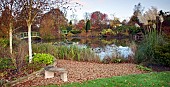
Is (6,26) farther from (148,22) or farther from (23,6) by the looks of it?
(148,22)

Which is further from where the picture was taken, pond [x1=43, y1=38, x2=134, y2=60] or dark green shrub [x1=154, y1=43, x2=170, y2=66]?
pond [x1=43, y1=38, x2=134, y2=60]

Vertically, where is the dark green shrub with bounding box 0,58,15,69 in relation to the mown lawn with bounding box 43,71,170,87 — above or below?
above

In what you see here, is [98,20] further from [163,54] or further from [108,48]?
[163,54]

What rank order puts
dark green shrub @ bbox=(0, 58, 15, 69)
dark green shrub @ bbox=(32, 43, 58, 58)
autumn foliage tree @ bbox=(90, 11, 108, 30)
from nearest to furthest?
dark green shrub @ bbox=(0, 58, 15, 69) → dark green shrub @ bbox=(32, 43, 58, 58) → autumn foliage tree @ bbox=(90, 11, 108, 30)

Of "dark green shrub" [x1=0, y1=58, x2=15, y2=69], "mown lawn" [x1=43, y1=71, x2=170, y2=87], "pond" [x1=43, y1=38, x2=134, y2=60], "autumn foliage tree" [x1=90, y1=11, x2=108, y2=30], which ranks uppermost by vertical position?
"autumn foliage tree" [x1=90, y1=11, x2=108, y2=30]

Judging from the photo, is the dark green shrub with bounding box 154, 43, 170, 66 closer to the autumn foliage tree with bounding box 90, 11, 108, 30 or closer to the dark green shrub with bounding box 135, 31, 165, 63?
the dark green shrub with bounding box 135, 31, 165, 63

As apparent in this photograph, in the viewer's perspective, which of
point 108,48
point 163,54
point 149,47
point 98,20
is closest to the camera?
point 163,54

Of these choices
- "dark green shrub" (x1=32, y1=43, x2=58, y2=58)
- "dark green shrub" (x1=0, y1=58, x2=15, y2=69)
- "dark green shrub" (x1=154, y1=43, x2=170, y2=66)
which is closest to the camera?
"dark green shrub" (x1=0, y1=58, x2=15, y2=69)

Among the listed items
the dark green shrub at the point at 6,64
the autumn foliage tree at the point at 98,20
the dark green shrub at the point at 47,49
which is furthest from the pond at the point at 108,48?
the autumn foliage tree at the point at 98,20

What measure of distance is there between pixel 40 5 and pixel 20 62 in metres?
2.07

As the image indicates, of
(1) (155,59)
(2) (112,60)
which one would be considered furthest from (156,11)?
(2) (112,60)

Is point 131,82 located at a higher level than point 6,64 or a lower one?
lower

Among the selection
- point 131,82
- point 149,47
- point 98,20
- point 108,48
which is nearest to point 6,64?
point 131,82

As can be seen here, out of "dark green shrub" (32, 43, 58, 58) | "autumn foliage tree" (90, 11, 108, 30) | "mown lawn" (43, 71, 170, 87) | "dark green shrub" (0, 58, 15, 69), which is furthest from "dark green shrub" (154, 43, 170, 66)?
"autumn foliage tree" (90, 11, 108, 30)
